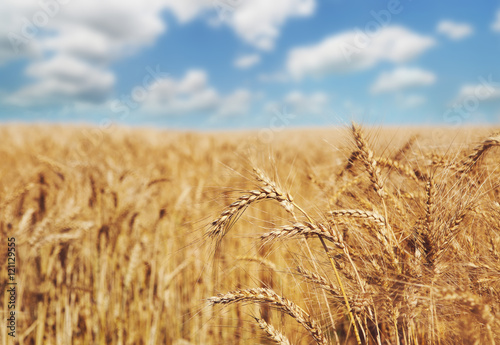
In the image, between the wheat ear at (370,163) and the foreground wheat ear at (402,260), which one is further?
the wheat ear at (370,163)

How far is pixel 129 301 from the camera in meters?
2.56

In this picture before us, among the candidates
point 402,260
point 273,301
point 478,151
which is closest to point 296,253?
point 273,301

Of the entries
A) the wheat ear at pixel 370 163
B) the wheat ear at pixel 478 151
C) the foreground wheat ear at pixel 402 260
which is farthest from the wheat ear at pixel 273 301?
the wheat ear at pixel 478 151

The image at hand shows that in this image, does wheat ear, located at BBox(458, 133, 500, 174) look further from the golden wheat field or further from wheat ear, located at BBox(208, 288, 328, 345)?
wheat ear, located at BBox(208, 288, 328, 345)

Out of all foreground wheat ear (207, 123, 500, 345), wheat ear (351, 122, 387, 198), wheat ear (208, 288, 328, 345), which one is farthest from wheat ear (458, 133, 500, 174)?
wheat ear (208, 288, 328, 345)

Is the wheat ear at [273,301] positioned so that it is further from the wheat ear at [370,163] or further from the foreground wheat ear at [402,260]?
the wheat ear at [370,163]

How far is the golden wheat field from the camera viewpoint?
96 cm

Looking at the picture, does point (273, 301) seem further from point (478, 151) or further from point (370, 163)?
point (478, 151)

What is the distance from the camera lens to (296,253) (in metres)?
1.18

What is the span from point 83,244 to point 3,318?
31.0 inches

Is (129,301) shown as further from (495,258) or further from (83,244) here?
(495,258)

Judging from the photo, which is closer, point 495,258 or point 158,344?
point 495,258

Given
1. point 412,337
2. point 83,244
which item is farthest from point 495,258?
point 83,244

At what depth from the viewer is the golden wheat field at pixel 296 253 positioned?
0.96 metres
